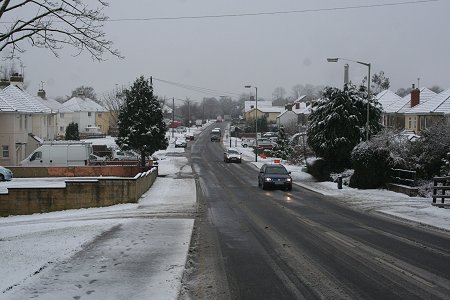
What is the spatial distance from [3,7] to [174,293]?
744 centimetres

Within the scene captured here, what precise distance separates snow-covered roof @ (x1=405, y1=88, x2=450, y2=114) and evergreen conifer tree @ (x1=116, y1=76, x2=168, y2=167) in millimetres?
27386

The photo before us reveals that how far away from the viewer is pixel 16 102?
50.0m

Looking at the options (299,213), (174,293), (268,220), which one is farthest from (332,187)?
(174,293)

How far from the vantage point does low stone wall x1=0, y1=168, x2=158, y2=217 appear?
77.5ft

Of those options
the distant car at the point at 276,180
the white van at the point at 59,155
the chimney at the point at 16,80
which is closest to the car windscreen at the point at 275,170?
the distant car at the point at 276,180

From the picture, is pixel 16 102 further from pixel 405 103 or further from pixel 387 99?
pixel 387 99

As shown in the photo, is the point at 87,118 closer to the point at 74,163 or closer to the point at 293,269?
the point at 74,163

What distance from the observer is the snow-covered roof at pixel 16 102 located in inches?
1855

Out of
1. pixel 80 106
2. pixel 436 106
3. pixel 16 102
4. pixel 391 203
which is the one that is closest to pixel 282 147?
pixel 436 106

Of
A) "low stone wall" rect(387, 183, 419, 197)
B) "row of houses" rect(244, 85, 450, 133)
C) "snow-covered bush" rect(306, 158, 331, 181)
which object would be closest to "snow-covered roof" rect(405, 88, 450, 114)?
"row of houses" rect(244, 85, 450, 133)

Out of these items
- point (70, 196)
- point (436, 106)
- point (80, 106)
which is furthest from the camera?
point (80, 106)

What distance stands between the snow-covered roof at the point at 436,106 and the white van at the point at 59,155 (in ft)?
108

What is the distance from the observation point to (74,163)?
4247 centimetres

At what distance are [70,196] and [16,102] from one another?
98.0ft
